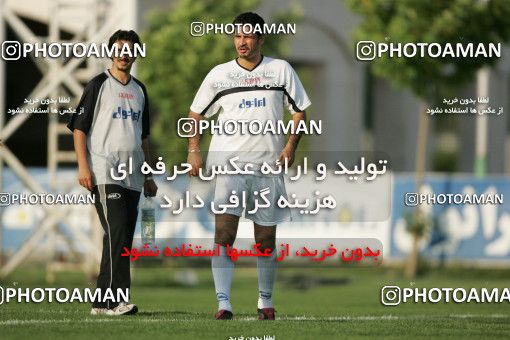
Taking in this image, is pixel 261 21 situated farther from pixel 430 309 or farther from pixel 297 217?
pixel 430 309

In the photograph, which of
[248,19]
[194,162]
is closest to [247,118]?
[194,162]

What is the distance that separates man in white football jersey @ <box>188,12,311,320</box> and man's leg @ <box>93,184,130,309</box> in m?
0.79

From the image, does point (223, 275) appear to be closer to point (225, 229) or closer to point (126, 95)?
point (225, 229)

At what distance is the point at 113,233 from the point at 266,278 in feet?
4.07

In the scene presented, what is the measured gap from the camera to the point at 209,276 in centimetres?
2289

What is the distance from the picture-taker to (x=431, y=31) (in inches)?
838

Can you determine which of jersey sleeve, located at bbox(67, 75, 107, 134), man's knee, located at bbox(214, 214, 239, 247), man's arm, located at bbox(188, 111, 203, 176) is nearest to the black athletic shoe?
man's knee, located at bbox(214, 214, 239, 247)

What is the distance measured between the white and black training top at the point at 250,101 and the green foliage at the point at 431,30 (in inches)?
424

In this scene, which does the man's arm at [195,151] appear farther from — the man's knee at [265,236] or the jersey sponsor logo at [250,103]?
the man's knee at [265,236]

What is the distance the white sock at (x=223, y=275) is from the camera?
1039 cm

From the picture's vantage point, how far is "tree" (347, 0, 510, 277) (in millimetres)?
21469

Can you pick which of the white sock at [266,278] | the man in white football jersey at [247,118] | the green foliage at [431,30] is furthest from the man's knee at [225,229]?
the green foliage at [431,30]

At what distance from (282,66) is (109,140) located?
147 cm

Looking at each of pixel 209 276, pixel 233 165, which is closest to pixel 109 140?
pixel 233 165
